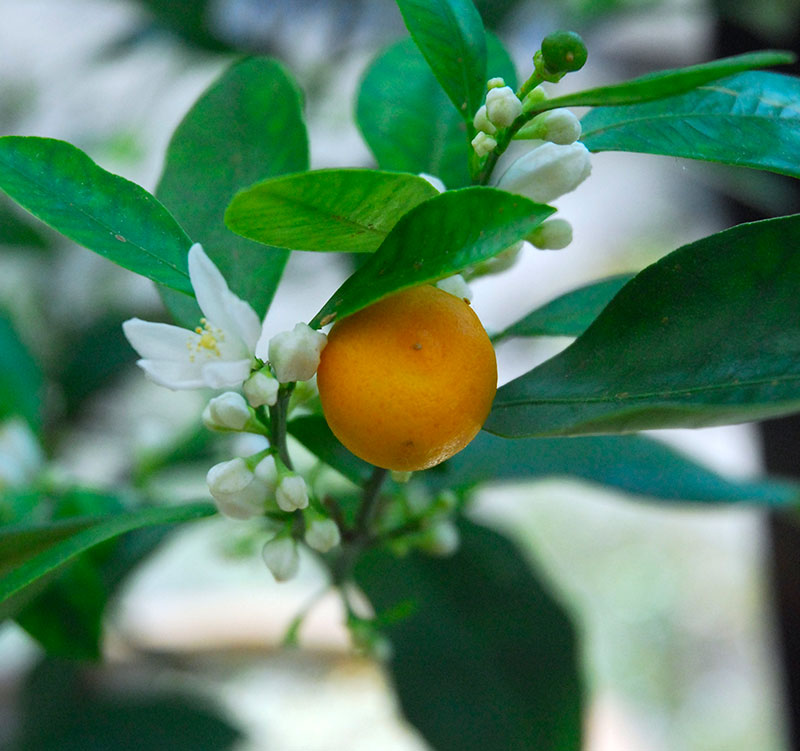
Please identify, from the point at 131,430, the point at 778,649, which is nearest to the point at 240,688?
the point at 131,430

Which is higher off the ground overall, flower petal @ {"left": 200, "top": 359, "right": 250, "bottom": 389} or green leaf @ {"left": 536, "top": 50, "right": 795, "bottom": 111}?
green leaf @ {"left": 536, "top": 50, "right": 795, "bottom": 111}

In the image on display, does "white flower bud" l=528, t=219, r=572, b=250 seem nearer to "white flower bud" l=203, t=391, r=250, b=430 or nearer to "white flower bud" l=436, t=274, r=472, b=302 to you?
"white flower bud" l=436, t=274, r=472, b=302

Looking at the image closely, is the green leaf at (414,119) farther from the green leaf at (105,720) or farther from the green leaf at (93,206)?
the green leaf at (105,720)

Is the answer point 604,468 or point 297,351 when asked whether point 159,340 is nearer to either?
point 297,351

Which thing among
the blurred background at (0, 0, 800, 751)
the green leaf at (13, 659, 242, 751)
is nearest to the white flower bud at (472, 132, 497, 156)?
the blurred background at (0, 0, 800, 751)

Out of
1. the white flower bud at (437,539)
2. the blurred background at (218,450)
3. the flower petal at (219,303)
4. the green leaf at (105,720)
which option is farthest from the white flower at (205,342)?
the green leaf at (105,720)

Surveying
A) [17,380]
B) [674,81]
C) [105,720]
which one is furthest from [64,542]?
[105,720]

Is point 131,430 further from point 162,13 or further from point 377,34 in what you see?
point 377,34
